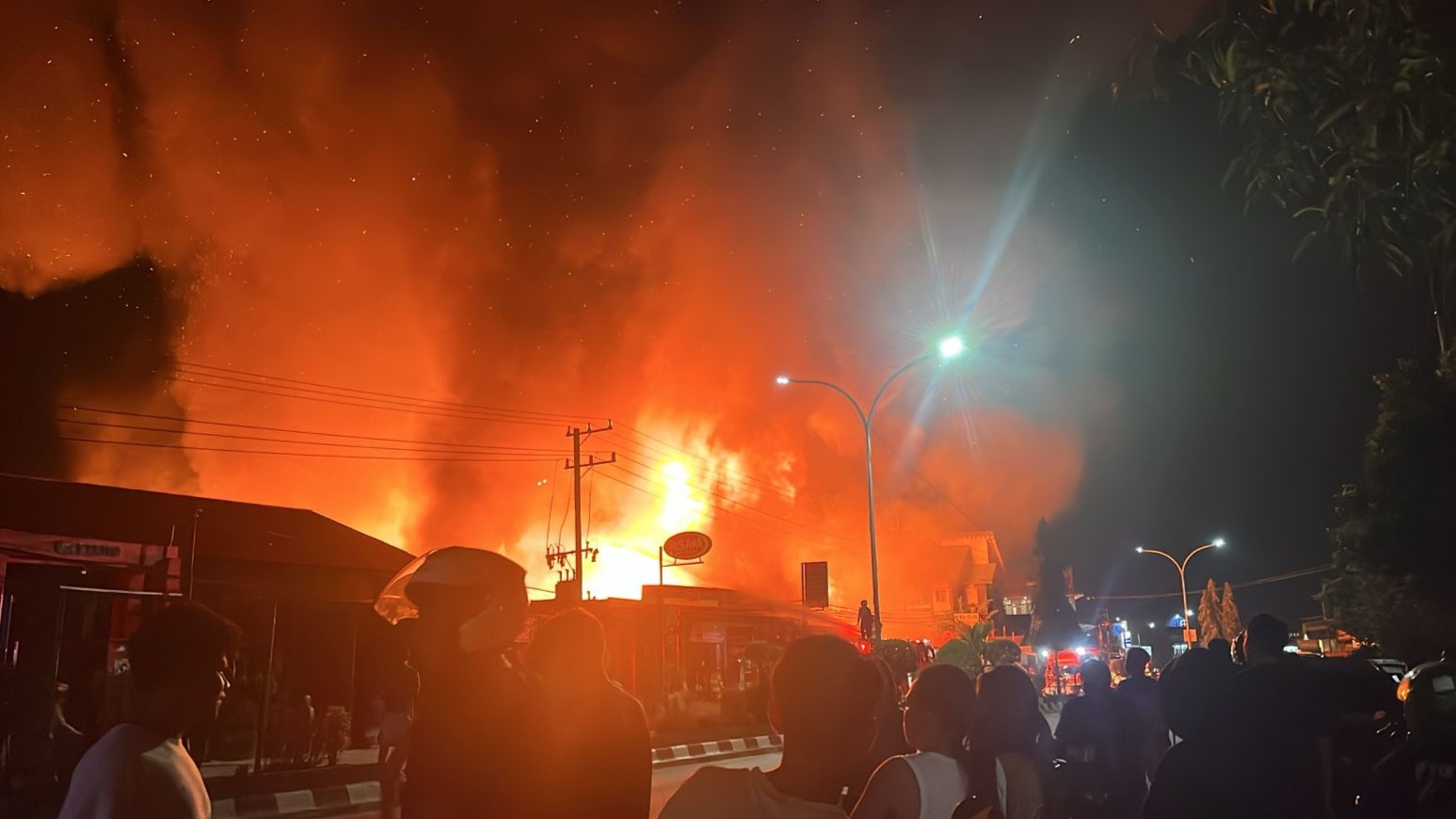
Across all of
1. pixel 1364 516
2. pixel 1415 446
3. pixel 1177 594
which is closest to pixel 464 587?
pixel 1415 446

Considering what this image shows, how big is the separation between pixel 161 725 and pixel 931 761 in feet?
8.18

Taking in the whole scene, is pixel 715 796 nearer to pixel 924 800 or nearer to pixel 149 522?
pixel 924 800

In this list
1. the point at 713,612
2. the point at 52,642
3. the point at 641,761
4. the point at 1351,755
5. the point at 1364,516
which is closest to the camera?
the point at 641,761

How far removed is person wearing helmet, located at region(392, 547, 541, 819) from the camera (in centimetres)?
291

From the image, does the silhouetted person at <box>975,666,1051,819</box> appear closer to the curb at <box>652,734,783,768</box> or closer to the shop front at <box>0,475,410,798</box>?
the shop front at <box>0,475,410,798</box>

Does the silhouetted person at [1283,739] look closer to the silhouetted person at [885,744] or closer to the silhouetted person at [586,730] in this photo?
the silhouetted person at [885,744]

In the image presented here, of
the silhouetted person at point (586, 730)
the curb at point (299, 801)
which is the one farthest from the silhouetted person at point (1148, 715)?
the curb at point (299, 801)

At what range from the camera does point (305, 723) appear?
1627cm

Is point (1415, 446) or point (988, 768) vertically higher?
point (1415, 446)

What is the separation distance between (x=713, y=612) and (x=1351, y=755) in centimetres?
3262

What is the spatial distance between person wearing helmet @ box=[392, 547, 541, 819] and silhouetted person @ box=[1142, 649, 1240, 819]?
2.51m

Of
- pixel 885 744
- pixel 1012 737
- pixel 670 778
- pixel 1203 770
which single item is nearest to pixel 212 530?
pixel 670 778

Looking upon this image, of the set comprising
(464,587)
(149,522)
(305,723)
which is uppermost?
(149,522)

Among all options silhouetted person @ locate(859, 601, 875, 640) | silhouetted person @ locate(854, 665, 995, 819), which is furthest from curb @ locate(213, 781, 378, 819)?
silhouetted person @ locate(859, 601, 875, 640)
